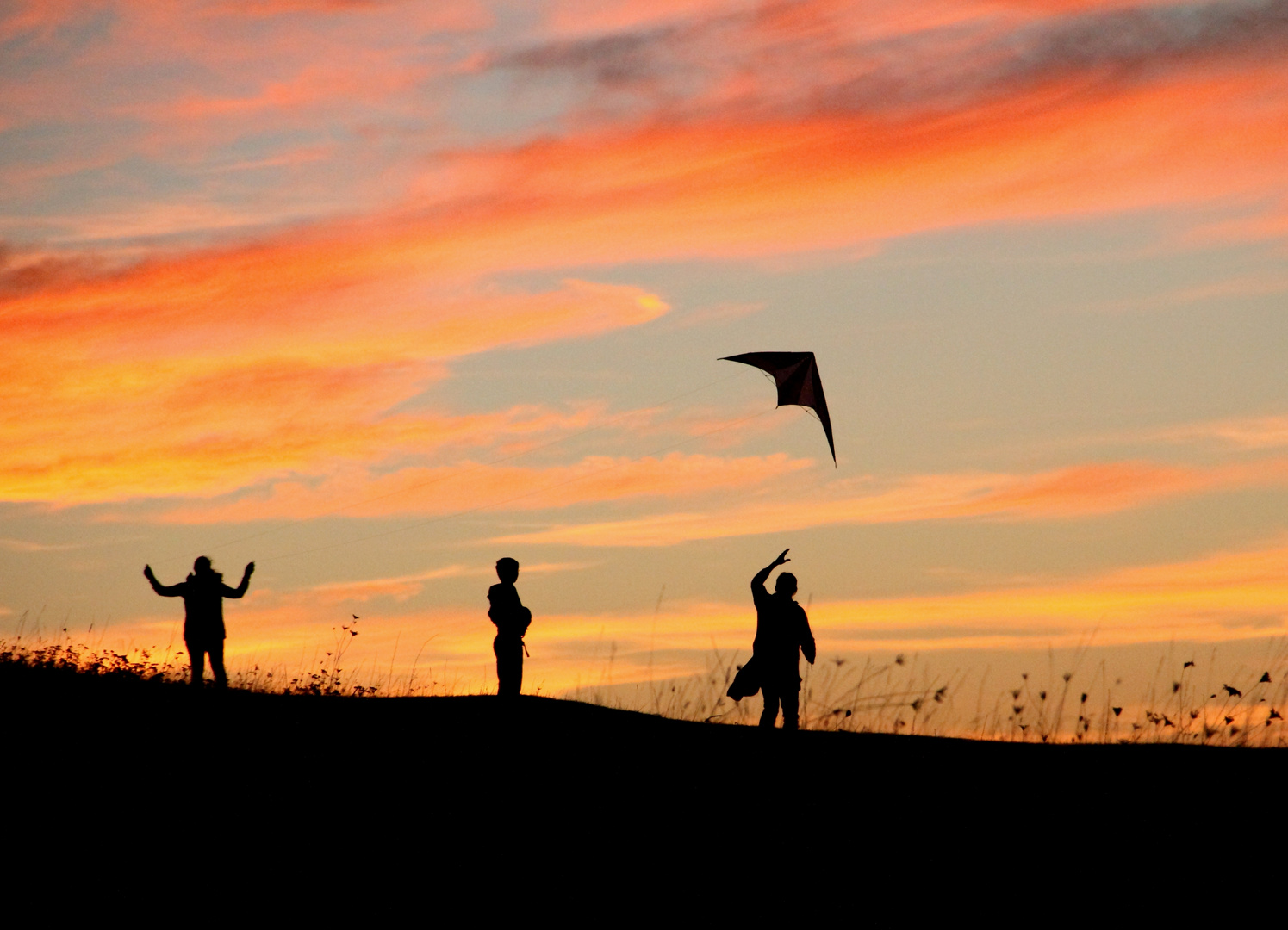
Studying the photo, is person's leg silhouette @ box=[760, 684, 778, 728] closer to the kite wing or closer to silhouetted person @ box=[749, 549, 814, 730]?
silhouetted person @ box=[749, 549, 814, 730]

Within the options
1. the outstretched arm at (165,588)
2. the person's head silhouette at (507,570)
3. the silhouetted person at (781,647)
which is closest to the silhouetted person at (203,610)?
the outstretched arm at (165,588)

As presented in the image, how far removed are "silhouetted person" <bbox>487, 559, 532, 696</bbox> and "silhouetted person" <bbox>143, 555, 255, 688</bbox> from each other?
3.55 meters

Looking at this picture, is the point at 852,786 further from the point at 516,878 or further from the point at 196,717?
the point at 196,717

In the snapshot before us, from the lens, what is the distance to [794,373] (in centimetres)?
1762

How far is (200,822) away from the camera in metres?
9.84

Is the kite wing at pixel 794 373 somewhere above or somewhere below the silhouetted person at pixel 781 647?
above

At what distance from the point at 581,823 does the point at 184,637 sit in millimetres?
7140

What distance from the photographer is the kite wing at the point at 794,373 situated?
17.6 meters

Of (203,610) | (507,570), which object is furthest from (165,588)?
(507,570)

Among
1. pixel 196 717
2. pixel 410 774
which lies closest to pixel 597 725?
pixel 410 774

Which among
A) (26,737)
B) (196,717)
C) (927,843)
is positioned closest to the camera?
(927,843)

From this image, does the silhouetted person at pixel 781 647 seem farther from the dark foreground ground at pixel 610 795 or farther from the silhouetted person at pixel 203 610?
the silhouetted person at pixel 203 610

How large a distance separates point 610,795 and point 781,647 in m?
2.97

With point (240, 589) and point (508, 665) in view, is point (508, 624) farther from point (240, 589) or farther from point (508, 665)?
point (240, 589)
